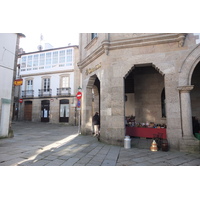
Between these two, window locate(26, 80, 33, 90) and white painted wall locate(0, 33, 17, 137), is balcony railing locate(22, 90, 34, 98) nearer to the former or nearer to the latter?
window locate(26, 80, 33, 90)

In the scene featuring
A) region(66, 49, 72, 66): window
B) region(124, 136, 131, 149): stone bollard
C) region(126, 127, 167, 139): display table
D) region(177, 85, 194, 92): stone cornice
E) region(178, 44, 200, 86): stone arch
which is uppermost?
region(66, 49, 72, 66): window

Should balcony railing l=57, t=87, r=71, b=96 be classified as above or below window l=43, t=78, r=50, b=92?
below

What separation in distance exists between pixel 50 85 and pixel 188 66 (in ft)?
62.0

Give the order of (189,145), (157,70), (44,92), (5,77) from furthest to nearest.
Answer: (44,92) < (5,77) < (157,70) < (189,145)

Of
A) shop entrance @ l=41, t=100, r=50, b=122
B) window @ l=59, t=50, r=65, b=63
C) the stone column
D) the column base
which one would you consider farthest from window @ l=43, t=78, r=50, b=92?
the column base

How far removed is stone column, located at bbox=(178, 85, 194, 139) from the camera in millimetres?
5551

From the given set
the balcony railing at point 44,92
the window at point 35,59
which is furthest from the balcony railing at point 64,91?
the window at point 35,59

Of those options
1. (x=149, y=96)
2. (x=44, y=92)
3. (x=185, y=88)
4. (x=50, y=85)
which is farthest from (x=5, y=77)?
(x=44, y=92)

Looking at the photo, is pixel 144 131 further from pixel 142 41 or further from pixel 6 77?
pixel 6 77

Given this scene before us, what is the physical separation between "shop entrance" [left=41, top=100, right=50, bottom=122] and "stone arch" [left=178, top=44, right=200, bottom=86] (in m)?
18.9

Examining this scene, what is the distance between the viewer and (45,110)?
69.2 feet

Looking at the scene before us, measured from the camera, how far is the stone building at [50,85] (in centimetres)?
1997

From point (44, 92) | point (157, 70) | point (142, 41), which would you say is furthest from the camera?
point (44, 92)

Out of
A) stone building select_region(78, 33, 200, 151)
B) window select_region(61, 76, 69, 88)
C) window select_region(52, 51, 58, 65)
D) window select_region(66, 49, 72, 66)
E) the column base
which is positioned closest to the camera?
the column base
